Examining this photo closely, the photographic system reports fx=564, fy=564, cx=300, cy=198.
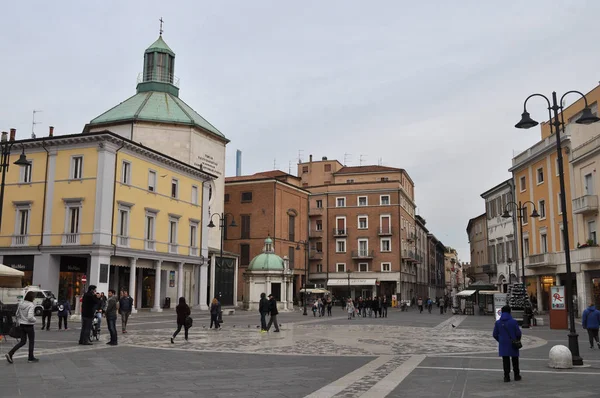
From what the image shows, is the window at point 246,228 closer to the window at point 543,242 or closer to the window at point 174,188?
the window at point 174,188

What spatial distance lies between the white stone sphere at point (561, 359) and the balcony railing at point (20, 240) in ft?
111

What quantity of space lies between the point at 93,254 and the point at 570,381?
→ 30184mm

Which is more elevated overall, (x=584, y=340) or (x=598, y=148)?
(x=598, y=148)

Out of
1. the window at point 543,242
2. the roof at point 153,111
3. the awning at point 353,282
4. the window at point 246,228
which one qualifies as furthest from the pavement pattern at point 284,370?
the awning at point 353,282

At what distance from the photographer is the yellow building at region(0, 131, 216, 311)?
35562 mm

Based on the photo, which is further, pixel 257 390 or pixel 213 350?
pixel 213 350

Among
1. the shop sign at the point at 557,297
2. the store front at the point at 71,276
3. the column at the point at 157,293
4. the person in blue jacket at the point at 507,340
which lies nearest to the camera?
the person in blue jacket at the point at 507,340

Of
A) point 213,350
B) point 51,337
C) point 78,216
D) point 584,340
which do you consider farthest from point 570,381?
point 78,216

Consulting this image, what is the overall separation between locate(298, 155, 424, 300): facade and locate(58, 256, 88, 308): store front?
36.7m

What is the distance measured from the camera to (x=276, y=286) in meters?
48.5

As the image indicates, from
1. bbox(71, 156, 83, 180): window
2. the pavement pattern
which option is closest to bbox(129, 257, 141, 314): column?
bbox(71, 156, 83, 180): window

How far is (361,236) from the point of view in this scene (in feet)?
236

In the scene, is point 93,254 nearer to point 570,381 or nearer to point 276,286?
point 276,286

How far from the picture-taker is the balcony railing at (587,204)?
36.5 metres
